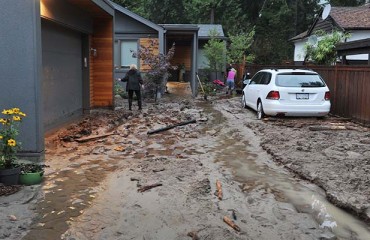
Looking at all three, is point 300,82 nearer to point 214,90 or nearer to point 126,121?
point 126,121

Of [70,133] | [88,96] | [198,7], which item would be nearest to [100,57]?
[88,96]

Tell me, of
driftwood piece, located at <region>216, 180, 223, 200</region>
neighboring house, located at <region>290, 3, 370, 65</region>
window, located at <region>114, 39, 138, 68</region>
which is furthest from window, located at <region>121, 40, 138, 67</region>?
driftwood piece, located at <region>216, 180, 223, 200</region>

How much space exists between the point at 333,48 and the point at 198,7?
2638cm

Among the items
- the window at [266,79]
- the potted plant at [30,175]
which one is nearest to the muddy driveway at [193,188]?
the potted plant at [30,175]

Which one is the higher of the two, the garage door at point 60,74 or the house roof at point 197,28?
the house roof at point 197,28

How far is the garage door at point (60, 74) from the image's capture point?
32.7 feet

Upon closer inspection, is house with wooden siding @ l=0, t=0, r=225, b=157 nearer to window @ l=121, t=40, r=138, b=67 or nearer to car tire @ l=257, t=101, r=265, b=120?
window @ l=121, t=40, r=138, b=67

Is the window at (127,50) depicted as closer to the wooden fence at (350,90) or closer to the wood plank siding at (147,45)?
the wood plank siding at (147,45)

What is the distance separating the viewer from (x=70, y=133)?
33.5 ft

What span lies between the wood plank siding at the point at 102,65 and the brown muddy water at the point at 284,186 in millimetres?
6447

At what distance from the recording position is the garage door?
32.7 feet

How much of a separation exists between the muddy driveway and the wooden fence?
1554 millimetres

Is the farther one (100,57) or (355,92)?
(100,57)

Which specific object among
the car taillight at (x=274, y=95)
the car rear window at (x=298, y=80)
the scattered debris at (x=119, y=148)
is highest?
the car rear window at (x=298, y=80)
